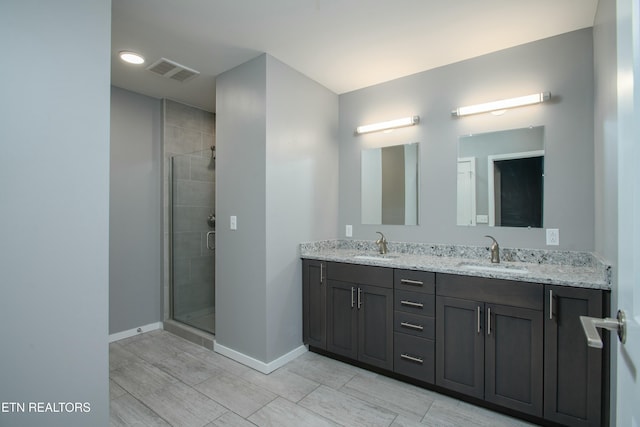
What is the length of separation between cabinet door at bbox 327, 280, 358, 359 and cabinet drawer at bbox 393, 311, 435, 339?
14.2 inches

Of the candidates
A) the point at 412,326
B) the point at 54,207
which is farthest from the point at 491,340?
the point at 54,207

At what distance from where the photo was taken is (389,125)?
2.80m

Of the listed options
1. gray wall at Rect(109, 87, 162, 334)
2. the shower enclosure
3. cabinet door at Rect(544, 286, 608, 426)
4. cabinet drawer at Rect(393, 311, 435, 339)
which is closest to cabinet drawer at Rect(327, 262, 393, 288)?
cabinet drawer at Rect(393, 311, 435, 339)

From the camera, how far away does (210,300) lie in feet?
11.0

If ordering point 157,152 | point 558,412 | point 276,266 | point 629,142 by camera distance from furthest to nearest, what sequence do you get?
point 157,152 < point 276,266 < point 558,412 < point 629,142

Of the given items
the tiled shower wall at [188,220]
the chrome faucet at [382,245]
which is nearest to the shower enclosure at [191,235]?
the tiled shower wall at [188,220]

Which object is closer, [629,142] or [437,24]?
[629,142]

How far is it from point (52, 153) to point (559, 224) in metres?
3.04

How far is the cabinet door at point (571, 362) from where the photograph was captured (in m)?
1.53

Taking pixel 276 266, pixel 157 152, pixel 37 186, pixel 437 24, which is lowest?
pixel 276 266

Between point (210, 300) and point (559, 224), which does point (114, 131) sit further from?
point (559, 224)

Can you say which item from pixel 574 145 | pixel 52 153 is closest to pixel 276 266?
pixel 52 153

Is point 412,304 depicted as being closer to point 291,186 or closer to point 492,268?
point 492,268

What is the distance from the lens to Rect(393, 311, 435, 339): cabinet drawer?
204cm
